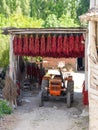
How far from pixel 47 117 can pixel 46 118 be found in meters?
0.18

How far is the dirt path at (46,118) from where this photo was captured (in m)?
14.2

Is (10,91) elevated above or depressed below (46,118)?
above

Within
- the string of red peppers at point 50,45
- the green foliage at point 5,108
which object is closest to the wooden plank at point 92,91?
the green foliage at point 5,108

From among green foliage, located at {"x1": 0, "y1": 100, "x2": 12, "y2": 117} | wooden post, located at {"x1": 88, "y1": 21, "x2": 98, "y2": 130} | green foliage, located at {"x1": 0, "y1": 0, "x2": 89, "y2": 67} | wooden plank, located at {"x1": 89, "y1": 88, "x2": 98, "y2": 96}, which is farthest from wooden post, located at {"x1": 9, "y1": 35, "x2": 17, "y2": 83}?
green foliage, located at {"x1": 0, "y1": 0, "x2": 89, "y2": 67}

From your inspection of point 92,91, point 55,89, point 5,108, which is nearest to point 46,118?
point 5,108

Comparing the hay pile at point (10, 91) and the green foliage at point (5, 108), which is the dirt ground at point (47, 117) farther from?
the hay pile at point (10, 91)

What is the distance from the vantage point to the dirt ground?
14.3 metres

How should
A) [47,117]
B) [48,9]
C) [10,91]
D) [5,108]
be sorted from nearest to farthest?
[47,117], [5,108], [10,91], [48,9]

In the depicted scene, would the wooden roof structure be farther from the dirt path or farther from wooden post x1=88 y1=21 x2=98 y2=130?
the dirt path

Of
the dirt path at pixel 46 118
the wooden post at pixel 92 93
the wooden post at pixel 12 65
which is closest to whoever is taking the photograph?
the wooden post at pixel 92 93

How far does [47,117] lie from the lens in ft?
51.9

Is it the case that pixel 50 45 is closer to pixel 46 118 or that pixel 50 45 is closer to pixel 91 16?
pixel 46 118

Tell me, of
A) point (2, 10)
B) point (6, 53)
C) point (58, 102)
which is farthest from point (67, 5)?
point (58, 102)

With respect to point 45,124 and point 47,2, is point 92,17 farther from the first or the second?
point 47,2
